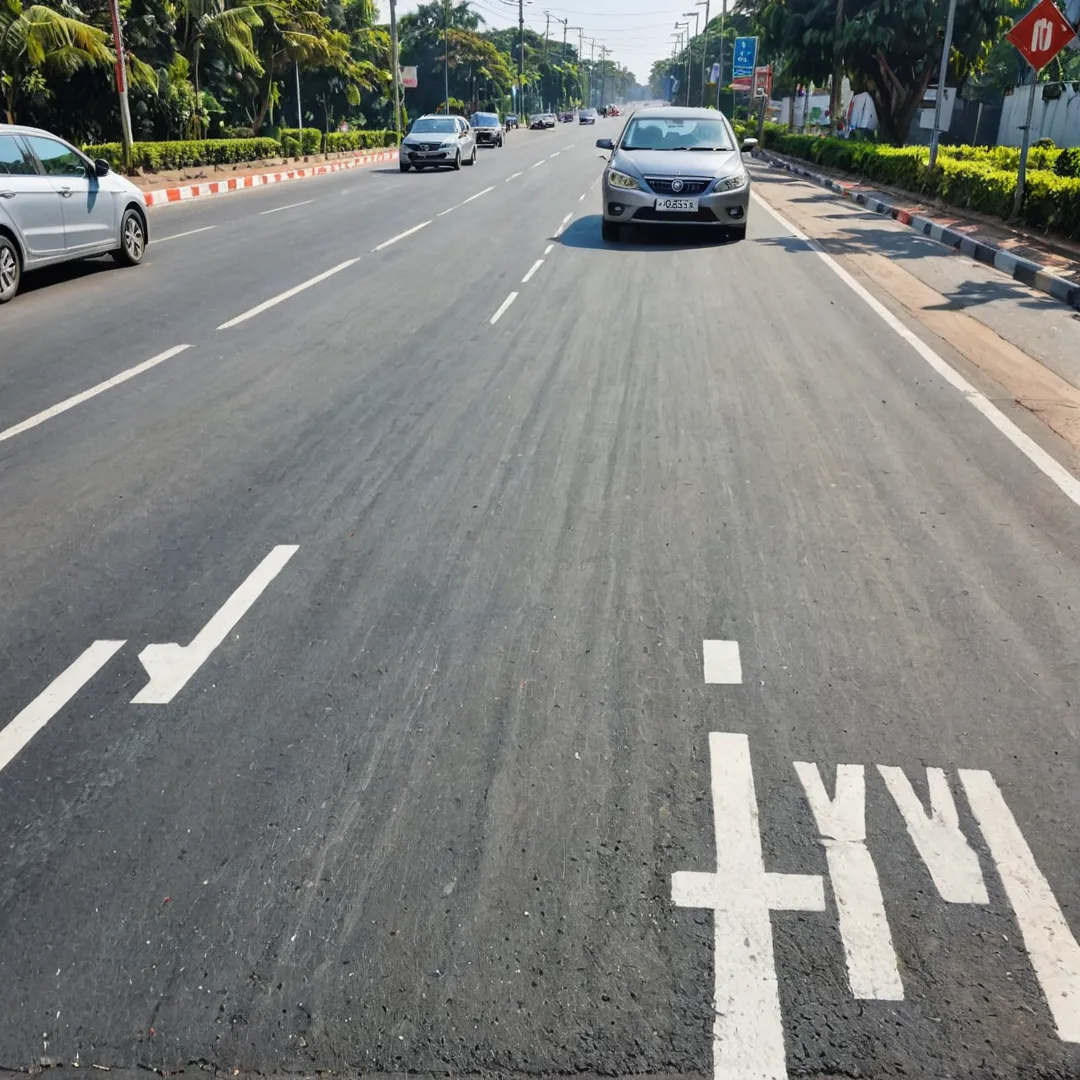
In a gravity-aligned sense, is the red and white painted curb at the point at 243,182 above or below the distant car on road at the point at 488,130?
below

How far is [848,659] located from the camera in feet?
13.9

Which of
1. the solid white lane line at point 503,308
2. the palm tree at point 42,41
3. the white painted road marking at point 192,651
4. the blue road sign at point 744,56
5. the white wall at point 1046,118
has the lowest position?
the solid white lane line at point 503,308

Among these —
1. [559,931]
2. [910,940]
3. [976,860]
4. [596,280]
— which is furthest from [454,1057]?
[596,280]

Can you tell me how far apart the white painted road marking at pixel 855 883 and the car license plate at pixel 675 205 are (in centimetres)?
1323

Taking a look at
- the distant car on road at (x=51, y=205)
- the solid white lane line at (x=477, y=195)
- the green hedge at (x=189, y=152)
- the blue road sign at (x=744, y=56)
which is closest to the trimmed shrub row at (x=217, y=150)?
the green hedge at (x=189, y=152)

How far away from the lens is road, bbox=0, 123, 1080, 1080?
103 inches

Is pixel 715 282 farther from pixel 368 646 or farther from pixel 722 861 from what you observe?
pixel 722 861

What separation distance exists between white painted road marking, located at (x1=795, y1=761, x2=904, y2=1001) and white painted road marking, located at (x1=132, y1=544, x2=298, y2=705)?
2142mm

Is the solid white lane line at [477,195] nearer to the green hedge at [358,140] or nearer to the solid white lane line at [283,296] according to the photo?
the solid white lane line at [283,296]

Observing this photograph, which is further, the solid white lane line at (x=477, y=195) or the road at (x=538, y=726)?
the solid white lane line at (x=477, y=195)

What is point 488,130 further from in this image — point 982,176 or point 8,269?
point 8,269

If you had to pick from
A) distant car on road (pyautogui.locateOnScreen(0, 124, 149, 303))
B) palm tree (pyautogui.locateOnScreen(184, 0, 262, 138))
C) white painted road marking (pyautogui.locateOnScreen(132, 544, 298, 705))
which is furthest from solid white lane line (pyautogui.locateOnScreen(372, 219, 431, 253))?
palm tree (pyautogui.locateOnScreen(184, 0, 262, 138))

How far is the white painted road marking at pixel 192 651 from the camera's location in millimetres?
3971

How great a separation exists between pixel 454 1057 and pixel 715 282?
11.4 m
